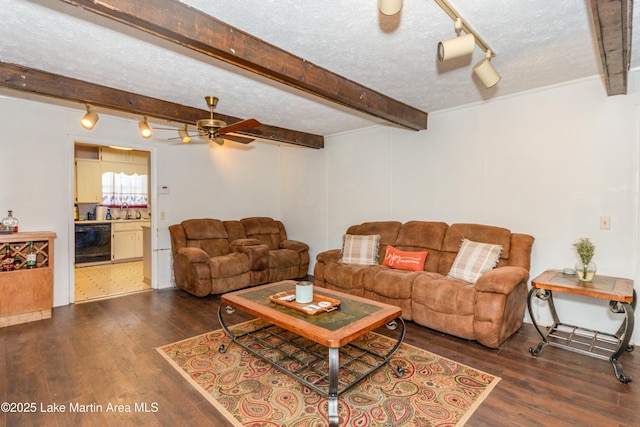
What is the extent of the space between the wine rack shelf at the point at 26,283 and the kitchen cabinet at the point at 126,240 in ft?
11.1

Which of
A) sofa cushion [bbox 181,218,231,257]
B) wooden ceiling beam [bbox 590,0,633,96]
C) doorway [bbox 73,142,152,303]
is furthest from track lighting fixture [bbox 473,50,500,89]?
doorway [bbox 73,142,152,303]

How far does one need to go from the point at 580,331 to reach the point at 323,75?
3432 mm

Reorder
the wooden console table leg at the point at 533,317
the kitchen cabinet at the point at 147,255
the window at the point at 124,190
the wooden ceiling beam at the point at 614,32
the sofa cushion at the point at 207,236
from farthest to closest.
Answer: the window at the point at 124,190 → the kitchen cabinet at the point at 147,255 → the sofa cushion at the point at 207,236 → the wooden console table leg at the point at 533,317 → the wooden ceiling beam at the point at 614,32

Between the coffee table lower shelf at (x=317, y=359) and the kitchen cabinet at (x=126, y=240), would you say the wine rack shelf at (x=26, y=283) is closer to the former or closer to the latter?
the coffee table lower shelf at (x=317, y=359)

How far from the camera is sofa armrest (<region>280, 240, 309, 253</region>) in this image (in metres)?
5.58

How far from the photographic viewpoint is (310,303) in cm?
260

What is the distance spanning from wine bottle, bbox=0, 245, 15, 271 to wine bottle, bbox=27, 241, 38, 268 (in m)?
0.13

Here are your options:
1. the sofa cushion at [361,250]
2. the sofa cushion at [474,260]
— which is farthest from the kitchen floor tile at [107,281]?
the sofa cushion at [474,260]

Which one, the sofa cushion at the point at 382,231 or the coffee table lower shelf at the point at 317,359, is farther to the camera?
the sofa cushion at the point at 382,231

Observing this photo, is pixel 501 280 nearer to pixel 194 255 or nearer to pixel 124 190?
pixel 194 255

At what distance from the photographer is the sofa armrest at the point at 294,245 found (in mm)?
5582

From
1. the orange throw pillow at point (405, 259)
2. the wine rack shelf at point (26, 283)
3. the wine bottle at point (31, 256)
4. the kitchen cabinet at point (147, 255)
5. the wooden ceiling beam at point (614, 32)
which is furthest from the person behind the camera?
the kitchen cabinet at point (147, 255)

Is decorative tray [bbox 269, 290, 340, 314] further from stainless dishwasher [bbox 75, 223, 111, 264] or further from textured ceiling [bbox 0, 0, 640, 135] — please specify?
stainless dishwasher [bbox 75, 223, 111, 264]

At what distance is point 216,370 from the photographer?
2467mm
